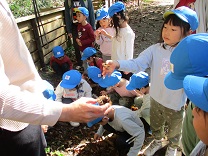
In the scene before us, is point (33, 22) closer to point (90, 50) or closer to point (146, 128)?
point (90, 50)

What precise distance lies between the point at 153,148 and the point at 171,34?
1.37 meters

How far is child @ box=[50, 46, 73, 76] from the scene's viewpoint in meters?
5.01

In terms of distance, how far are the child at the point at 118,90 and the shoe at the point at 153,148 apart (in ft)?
2.86

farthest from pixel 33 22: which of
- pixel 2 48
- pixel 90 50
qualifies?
pixel 2 48

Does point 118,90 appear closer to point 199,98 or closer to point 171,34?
point 171,34

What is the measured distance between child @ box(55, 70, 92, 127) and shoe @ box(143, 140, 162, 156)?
1150 millimetres

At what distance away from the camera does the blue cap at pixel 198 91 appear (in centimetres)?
99

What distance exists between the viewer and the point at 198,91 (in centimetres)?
101

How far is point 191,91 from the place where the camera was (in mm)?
1032

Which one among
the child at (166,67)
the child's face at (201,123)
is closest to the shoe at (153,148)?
the child at (166,67)

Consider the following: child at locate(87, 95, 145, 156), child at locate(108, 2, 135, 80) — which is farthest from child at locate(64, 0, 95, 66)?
child at locate(87, 95, 145, 156)

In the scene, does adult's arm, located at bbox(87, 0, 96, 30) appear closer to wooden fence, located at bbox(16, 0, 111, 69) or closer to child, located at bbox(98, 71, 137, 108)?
wooden fence, located at bbox(16, 0, 111, 69)

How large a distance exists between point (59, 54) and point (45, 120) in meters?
4.01

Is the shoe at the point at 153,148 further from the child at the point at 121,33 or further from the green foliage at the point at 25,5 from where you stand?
the green foliage at the point at 25,5
